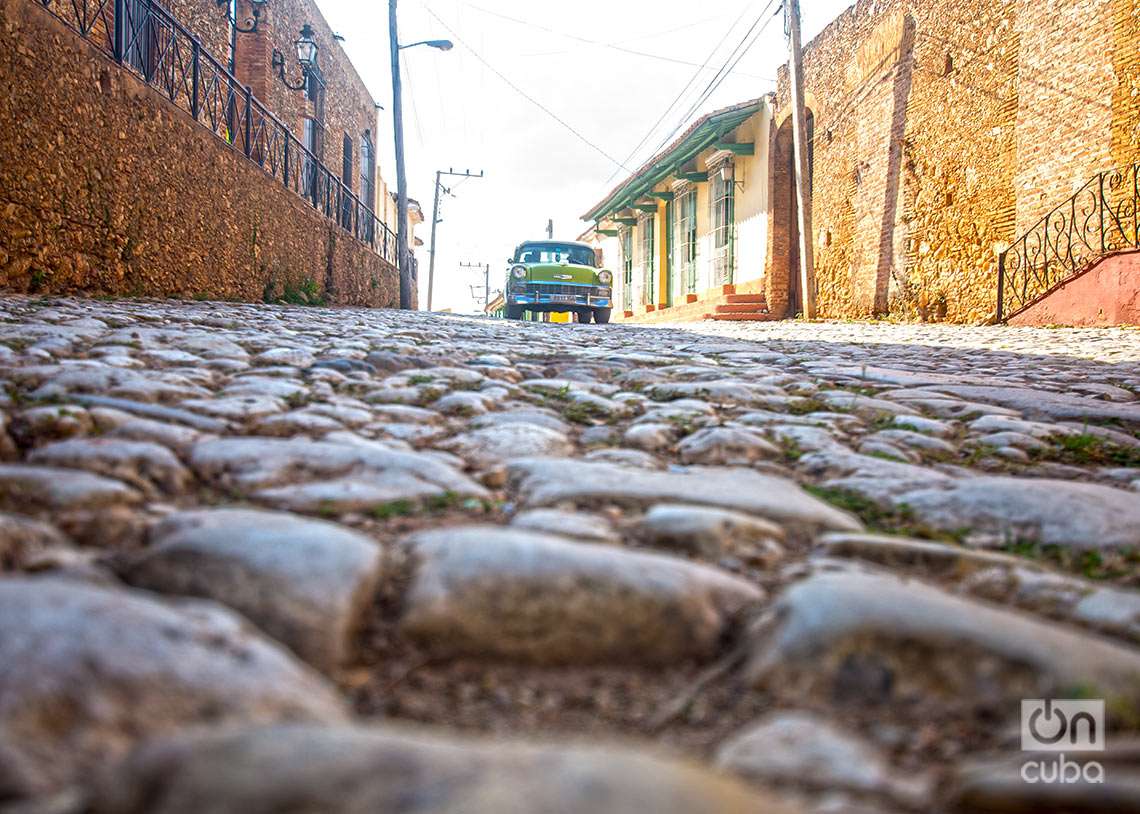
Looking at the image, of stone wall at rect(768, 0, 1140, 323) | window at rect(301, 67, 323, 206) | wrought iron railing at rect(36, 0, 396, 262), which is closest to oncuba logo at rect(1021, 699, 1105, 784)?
wrought iron railing at rect(36, 0, 396, 262)

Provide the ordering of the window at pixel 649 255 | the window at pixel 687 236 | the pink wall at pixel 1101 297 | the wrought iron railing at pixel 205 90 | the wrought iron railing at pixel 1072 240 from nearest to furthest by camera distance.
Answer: the wrought iron railing at pixel 205 90
the pink wall at pixel 1101 297
the wrought iron railing at pixel 1072 240
the window at pixel 687 236
the window at pixel 649 255

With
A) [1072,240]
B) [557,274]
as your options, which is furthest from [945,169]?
[557,274]

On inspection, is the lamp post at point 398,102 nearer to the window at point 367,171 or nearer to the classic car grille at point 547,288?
the window at point 367,171

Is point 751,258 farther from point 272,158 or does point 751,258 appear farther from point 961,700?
point 961,700

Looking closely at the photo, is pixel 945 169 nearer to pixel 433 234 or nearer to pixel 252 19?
pixel 252 19

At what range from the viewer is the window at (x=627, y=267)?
27703 millimetres

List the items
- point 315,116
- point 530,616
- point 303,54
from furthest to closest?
point 315,116
point 303,54
point 530,616

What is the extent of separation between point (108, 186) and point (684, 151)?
15612 millimetres

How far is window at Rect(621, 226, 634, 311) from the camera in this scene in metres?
27.7

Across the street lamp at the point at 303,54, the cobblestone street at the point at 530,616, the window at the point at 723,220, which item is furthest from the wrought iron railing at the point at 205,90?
the window at the point at 723,220

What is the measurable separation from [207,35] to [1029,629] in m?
12.4

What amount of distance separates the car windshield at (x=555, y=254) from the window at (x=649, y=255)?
333 inches

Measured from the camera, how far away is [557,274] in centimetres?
1591

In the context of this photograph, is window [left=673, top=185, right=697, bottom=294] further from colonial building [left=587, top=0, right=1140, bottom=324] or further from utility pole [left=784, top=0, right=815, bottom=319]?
utility pole [left=784, top=0, right=815, bottom=319]
